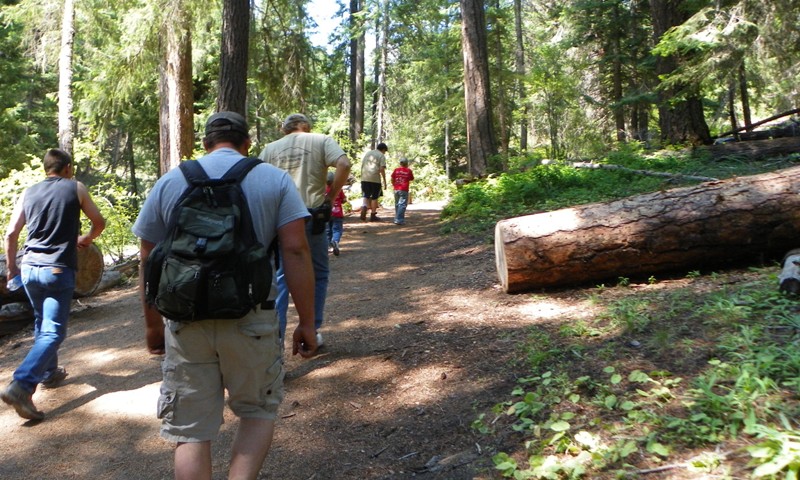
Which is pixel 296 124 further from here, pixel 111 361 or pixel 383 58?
pixel 383 58

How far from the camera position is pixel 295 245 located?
2.88m

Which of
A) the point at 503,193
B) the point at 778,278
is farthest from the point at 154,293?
the point at 503,193

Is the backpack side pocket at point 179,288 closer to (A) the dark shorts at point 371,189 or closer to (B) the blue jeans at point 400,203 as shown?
(B) the blue jeans at point 400,203

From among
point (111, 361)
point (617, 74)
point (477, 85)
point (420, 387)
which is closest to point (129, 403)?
point (111, 361)

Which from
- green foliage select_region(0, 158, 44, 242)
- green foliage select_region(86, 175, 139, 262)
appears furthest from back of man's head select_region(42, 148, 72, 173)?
green foliage select_region(0, 158, 44, 242)

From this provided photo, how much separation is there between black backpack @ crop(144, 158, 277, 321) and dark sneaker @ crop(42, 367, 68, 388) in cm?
374

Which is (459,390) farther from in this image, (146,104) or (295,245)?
(146,104)

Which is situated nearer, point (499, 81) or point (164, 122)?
point (164, 122)

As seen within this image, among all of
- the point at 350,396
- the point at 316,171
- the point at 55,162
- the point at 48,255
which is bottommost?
the point at 350,396

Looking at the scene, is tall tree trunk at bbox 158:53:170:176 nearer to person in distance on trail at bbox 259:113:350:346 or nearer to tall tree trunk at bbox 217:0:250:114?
tall tree trunk at bbox 217:0:250:114

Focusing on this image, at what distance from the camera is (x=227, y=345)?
8.68 feet

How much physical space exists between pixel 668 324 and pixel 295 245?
3.01 meters

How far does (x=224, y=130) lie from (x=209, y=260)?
721mm

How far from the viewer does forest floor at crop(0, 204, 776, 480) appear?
12.6ft
